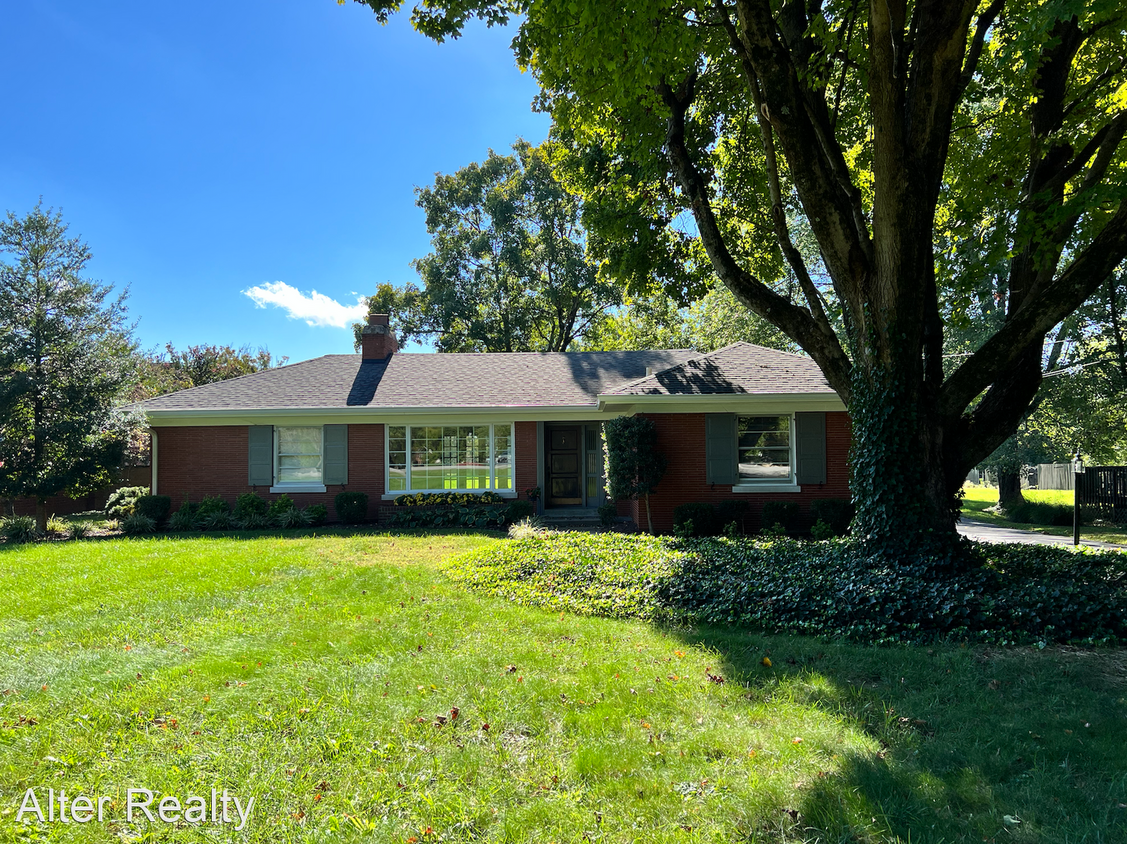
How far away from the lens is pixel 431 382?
54.3ft

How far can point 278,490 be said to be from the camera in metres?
14.8

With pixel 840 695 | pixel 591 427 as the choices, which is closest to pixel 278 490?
pixel 591 427

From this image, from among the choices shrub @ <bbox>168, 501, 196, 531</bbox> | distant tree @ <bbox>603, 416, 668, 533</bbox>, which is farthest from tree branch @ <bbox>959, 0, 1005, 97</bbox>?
shrub @ <bbox>168, 501, 196, 531</bbox>

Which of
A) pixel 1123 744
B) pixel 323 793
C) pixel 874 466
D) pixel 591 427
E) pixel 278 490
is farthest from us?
pixel 591 427

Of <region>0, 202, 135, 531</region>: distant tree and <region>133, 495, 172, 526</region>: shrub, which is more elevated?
<region>0, 202, 135, 531</region>: distant tree

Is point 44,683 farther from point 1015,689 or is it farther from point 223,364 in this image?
point 223,364

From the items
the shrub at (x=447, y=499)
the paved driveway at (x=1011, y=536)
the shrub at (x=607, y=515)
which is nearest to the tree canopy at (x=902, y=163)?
the paved driveway at (x=1011, y=536)

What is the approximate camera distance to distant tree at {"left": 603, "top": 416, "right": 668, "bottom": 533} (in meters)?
12.2

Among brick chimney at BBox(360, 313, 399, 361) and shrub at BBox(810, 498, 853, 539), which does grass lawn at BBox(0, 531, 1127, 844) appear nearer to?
shrub at BBox(810, 498, 853, 539)

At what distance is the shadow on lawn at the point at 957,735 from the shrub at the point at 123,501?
49.1 ft

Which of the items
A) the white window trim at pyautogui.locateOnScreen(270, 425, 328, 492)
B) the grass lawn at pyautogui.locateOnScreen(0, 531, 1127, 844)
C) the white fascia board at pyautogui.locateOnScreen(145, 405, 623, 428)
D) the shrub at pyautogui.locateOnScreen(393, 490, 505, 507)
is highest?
the white fascia board at pyautogui.locateOnScreen(145, 405, 623, 428)

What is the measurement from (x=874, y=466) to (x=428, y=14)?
771 cm

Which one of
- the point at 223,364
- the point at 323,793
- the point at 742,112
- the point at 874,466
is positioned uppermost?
the point at 742,112

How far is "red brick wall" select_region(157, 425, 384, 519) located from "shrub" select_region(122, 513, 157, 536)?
45.5 inches
